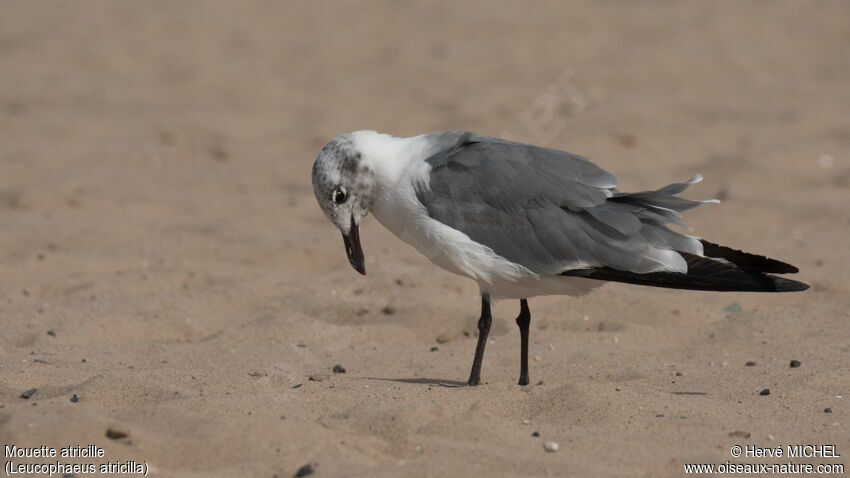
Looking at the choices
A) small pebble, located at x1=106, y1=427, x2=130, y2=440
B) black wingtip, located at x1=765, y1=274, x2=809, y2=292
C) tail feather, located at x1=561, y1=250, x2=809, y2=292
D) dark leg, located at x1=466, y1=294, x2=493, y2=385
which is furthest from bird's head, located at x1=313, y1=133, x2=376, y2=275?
black wingtip, located at x1=765, y1=274, x2=809, y2=292

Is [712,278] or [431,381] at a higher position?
[712,278]

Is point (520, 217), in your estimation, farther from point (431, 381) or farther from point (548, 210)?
point (431, 381)

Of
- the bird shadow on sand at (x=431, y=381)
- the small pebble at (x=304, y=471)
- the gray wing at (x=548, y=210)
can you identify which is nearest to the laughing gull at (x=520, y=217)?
the gray wing at (x=548, y=210)

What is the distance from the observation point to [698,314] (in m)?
6.10

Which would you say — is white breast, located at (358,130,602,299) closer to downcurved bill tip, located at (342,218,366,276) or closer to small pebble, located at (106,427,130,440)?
downcurved bill tip, located at (342,218,366,276)

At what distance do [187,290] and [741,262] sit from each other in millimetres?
3442

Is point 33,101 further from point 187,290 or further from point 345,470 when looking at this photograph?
point 345,470

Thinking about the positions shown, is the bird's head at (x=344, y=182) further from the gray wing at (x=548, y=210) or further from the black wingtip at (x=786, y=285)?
the black wingtip at (x=786, y=285)

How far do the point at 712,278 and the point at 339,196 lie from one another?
5.50 feet

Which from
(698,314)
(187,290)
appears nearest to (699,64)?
(698,314)

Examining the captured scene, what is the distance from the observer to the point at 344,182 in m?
4.78

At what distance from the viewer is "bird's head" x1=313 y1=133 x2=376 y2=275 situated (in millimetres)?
4770

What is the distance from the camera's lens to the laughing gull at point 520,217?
4.54m

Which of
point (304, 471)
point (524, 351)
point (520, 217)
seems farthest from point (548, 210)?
point (304, 471)
